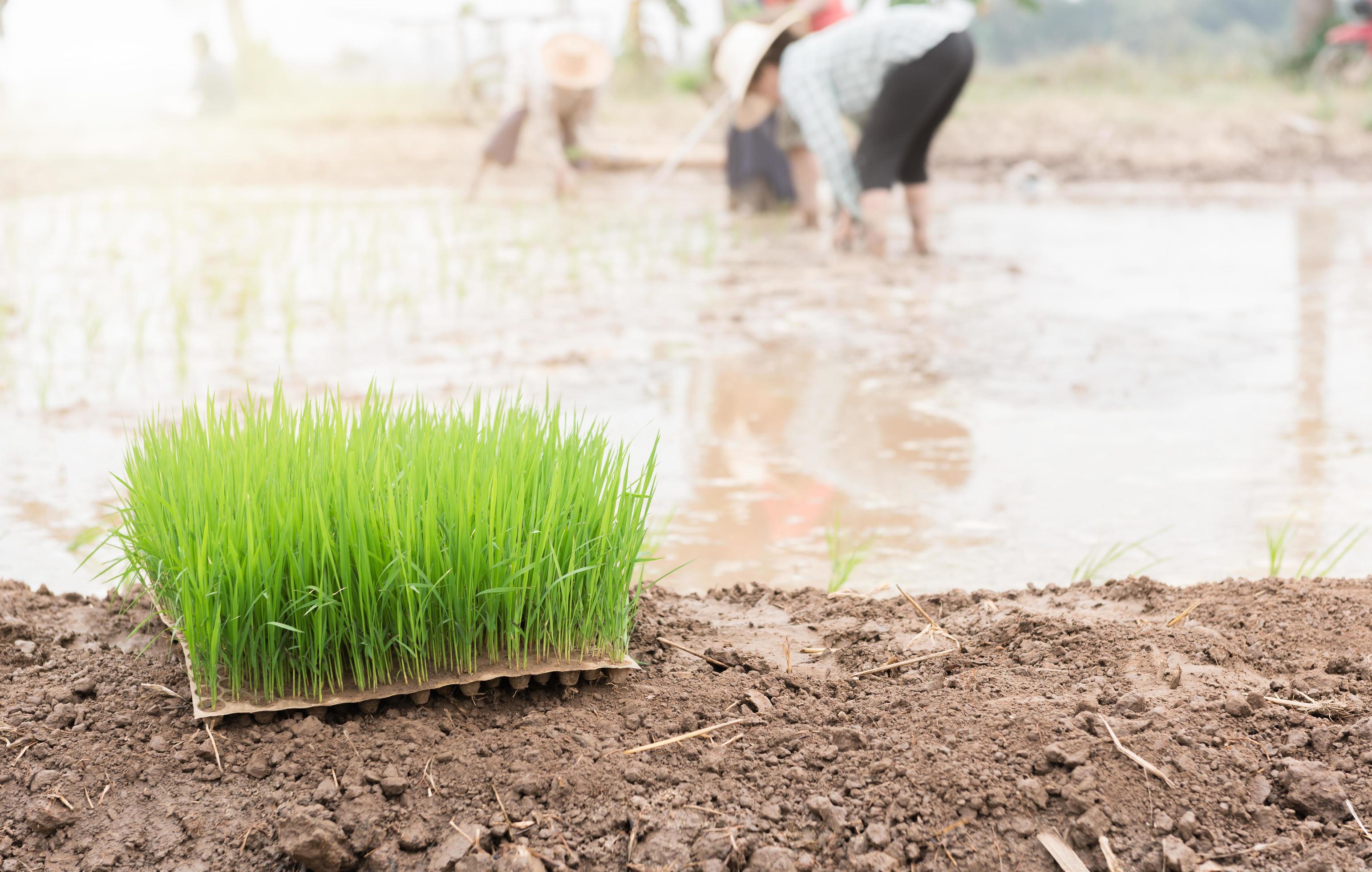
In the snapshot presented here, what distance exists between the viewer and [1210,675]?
1.74m

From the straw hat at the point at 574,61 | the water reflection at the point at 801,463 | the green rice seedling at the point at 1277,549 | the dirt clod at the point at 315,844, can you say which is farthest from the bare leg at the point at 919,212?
the dirt clod at the point at 315,844

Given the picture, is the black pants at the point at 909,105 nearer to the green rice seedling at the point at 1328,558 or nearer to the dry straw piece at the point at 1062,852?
the green rice seedling at the point at 1328,558

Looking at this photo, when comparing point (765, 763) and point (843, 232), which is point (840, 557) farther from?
point (843, 232)

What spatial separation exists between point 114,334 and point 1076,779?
14.6ft

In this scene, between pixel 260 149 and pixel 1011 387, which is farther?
pixel 260 149

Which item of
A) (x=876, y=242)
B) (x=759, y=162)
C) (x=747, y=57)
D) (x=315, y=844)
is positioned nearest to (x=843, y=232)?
(x=876, y=242)

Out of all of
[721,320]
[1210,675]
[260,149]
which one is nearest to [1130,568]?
[1210,675]

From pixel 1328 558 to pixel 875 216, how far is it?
4206mm

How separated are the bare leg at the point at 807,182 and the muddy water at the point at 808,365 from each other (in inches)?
15.5

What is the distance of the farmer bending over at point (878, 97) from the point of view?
613 cm

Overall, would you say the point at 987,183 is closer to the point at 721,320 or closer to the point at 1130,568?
the point at 721,320

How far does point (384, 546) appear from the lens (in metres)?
1.70

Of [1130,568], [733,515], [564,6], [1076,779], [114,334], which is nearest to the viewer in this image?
[1076,779]

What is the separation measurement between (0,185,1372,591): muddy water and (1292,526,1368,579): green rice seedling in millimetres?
38
